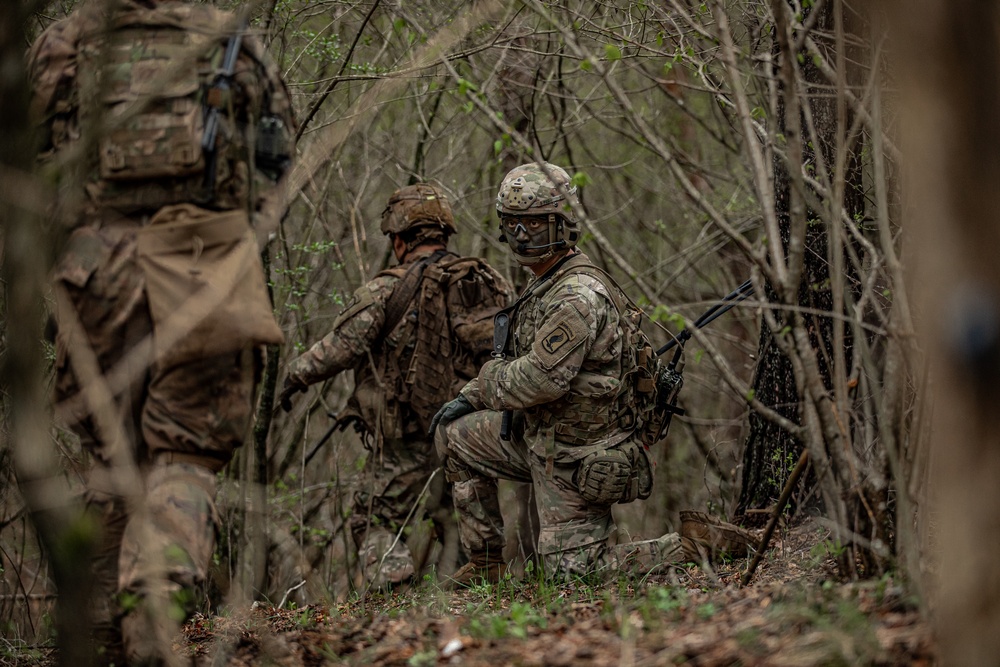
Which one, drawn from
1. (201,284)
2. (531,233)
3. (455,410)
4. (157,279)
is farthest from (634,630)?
(455,410)

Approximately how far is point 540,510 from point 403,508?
1.41 m

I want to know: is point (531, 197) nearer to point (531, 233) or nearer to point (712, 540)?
point (531, 233)

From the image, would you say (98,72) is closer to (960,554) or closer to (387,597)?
(960,554)

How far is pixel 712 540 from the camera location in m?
5.14

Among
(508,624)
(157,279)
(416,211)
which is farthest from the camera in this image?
(416,211)

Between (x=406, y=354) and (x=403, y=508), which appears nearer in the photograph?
(x=406, y=354)

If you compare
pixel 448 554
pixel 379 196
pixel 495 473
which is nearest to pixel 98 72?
pixel 495 473

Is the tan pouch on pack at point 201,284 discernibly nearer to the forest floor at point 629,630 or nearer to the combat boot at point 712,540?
the forest floor at point 629,630

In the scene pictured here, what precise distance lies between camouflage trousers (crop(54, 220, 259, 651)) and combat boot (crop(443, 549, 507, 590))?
2502 mm

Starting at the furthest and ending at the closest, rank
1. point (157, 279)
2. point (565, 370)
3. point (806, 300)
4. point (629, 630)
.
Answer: point (806, 300), point (565, 370), point (157, 279), point (629, 630)

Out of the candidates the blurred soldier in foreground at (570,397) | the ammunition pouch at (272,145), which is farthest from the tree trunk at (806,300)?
the ammunition pouch at (272,145)

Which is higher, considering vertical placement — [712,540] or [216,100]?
[216,100]

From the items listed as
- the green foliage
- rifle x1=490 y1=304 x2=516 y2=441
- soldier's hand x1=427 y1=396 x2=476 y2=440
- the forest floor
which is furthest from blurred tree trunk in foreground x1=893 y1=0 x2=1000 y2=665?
soldier's hand x1=427 y1=396 x2=476 y2=440

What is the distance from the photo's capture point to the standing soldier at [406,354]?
244 inches
